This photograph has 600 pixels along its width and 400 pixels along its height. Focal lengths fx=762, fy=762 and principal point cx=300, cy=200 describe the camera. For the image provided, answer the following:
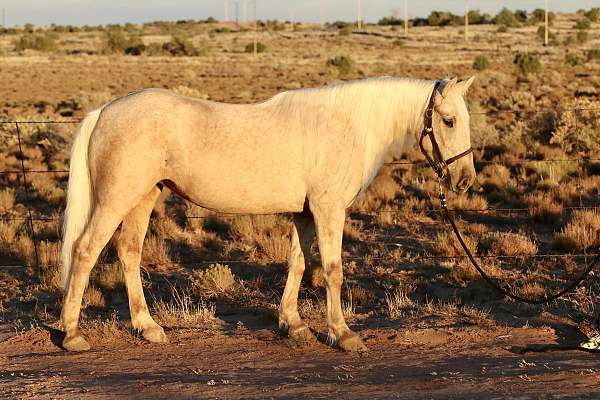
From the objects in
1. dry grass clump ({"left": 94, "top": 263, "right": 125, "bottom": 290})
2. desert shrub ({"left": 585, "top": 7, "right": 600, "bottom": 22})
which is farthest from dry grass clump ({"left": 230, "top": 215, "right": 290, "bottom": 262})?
desert shrub ({"left": 585, "top": 7, "right": 600, "bottom": 22})

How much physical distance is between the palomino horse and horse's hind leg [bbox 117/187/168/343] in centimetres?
33

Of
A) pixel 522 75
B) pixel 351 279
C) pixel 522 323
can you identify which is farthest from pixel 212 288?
pixel 522 75

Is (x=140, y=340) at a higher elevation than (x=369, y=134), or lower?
lower

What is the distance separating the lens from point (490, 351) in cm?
596

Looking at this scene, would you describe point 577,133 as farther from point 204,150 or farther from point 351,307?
point 204,150

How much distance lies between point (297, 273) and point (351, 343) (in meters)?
0.82

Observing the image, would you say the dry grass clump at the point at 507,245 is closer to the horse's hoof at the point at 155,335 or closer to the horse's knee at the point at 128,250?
the horse's hoof at the point at 155,335

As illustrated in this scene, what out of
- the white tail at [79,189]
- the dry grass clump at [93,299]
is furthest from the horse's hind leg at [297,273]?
the dry grass clump at [93,299]

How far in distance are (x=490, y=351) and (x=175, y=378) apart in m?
2.44

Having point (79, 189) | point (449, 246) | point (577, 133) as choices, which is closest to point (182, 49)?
point (577, 133)

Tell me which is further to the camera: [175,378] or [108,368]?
[108,368]

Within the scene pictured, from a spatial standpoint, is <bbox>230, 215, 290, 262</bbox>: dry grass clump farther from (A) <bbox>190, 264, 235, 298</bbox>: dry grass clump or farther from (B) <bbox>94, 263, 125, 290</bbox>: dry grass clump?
(B) <bbox>94, 263, 125, 290</bbox>: dry grass clump

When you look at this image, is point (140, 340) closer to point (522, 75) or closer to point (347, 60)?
point (522, 75)

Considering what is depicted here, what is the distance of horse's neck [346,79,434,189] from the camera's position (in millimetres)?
6180
